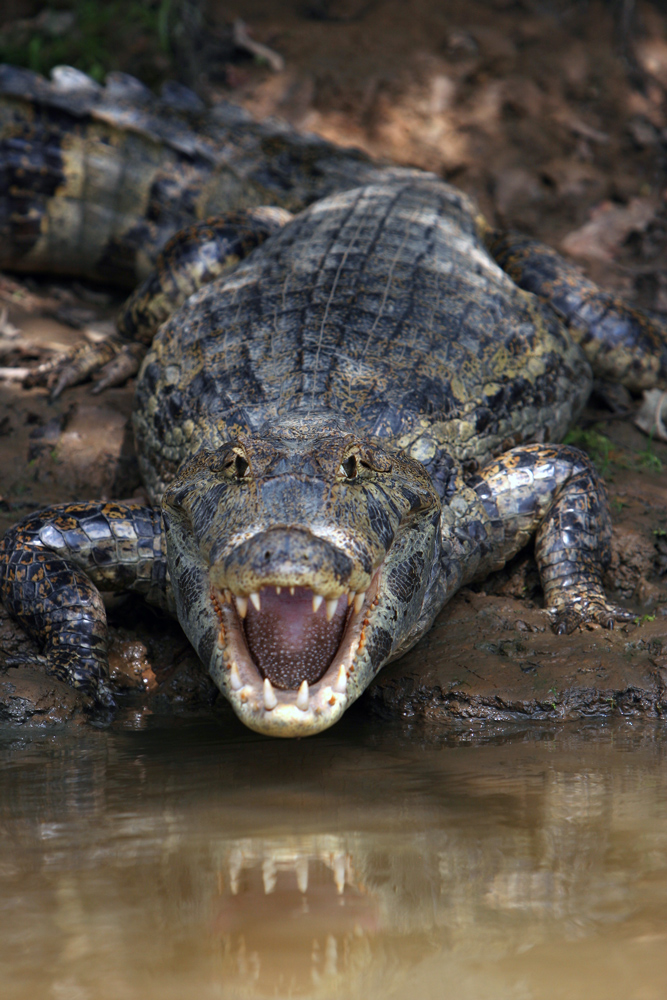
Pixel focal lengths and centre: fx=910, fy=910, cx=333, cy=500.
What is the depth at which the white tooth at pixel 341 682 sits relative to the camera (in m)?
2.35

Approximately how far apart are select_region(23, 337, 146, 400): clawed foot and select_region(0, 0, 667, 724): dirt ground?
0.07m

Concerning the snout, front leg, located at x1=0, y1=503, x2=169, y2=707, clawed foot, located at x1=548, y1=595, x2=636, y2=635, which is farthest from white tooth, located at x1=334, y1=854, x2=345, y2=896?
clawed foot, located at x1=548, y1=595, x2=636, y2=635

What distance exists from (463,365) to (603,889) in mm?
2431

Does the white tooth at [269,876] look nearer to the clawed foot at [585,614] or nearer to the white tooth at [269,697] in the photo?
the white tooth at [269,697]

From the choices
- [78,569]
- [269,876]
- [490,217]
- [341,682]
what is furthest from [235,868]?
[490,217]

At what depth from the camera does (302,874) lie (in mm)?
1852

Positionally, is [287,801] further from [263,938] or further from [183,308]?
[183,308]

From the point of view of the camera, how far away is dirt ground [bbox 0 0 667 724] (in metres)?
3.15

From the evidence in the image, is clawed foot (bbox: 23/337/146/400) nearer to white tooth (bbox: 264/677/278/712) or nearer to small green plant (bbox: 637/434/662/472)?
small green plant (bbox: 637/434/662/472)

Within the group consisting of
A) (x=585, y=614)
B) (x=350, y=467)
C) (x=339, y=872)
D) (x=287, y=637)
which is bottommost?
(x=585, y=614)

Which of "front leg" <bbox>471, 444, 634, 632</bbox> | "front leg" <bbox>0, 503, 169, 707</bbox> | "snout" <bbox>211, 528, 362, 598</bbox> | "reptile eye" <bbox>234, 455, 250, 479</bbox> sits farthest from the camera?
"front leg" <bbox>471, 444, 634, 632</bbox>

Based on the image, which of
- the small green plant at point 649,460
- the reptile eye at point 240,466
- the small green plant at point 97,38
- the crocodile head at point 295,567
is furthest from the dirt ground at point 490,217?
the reptile eye at point 240,466

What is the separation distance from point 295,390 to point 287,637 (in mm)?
1242

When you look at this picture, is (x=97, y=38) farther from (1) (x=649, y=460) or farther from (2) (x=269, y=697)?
(2) (x=269, y=697)
